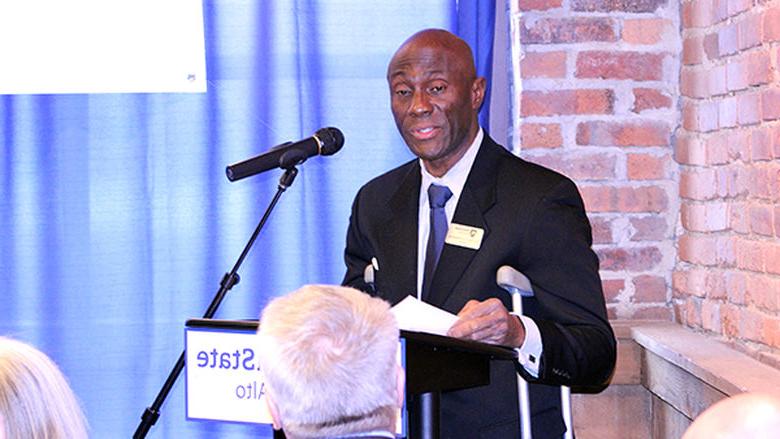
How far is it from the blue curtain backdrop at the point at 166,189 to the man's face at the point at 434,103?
Result: 704mm

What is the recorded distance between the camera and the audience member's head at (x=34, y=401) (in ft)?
4.67

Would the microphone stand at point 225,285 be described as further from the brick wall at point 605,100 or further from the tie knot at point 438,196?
the brick wall at point 605,100

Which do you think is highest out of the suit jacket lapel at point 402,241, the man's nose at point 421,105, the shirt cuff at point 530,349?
the man's nose at point 421,105

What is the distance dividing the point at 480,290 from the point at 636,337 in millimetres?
793

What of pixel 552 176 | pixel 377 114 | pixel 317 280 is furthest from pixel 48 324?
pixel 552 176

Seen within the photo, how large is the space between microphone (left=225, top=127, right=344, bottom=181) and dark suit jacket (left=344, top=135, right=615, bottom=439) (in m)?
0.36

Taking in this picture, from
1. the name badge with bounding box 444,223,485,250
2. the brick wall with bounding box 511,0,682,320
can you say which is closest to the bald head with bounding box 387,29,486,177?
the name badge with bounding box 444,223,485,250

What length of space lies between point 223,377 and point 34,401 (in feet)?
2.12

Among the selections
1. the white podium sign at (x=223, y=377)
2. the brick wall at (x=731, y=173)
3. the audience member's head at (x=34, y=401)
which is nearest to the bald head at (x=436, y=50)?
the brick wall at (x=731, y=173)

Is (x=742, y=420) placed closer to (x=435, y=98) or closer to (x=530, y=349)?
(x=530, y=349)

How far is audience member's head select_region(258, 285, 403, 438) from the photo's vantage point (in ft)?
4.57

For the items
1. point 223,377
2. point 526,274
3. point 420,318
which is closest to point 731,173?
point 526,274

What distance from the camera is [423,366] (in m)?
1.90

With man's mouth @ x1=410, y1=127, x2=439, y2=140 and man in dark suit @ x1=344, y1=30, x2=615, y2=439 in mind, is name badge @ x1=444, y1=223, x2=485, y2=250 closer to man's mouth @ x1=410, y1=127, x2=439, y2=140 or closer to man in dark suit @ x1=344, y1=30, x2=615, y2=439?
man in dark suit @ x1=344, y1=30, x2=615, y2=439
